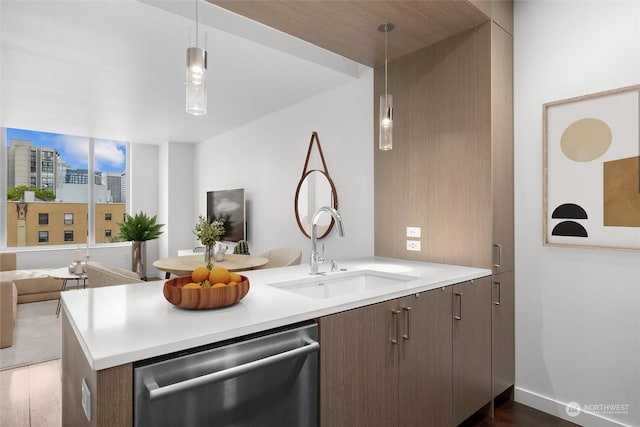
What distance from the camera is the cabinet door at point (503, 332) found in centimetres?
217

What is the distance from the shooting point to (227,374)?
999 millimetres

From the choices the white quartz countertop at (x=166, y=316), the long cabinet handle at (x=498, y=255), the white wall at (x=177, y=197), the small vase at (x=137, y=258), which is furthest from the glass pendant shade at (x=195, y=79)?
the white wall at (x=177, y=197)

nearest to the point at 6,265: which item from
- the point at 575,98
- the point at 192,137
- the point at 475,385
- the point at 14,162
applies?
the point at 14,162

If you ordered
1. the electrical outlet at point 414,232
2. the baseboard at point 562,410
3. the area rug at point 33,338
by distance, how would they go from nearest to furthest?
the baseboard at point 562,410, the electrical outlet at point 414,232, the area rug at point 33,338

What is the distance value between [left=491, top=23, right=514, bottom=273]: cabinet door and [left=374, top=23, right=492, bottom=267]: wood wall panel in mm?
49

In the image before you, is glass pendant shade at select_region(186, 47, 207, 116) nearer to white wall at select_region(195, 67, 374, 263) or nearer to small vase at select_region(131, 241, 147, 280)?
white wall at select_region(195, 67, 374, 263)

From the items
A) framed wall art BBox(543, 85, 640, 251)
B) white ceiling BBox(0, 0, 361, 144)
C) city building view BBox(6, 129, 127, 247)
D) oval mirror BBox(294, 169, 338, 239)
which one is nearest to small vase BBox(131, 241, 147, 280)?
city building view BBox(6, 129, 127, 247)

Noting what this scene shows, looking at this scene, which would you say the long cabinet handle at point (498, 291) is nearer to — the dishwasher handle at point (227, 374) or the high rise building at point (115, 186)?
the dishwasher handle at point (227, 374)

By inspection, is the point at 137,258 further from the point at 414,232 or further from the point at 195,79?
the point at 195,79

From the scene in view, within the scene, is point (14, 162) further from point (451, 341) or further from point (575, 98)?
point (575, 98)

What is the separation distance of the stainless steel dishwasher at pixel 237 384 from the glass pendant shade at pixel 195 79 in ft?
2.85

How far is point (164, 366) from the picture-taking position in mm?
945

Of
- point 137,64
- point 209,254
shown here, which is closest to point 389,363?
point 209,254

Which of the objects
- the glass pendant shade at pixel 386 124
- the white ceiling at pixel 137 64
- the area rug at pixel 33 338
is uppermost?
the white ceiling at pixel 137 64
